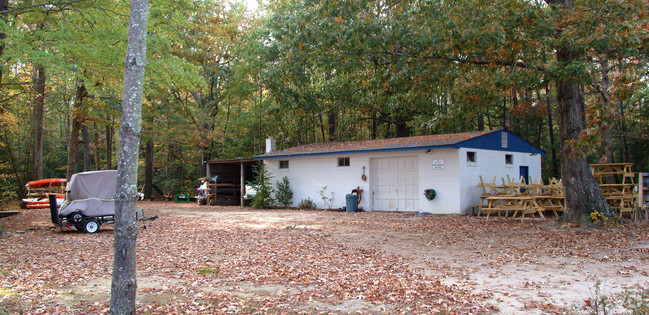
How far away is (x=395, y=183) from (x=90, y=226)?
1070cm

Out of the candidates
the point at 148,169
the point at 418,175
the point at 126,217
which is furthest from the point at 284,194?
the point at 126,217

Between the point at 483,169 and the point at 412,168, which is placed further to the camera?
the point at 412,168

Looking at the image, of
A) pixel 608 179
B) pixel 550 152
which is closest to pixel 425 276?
pixel 608 179

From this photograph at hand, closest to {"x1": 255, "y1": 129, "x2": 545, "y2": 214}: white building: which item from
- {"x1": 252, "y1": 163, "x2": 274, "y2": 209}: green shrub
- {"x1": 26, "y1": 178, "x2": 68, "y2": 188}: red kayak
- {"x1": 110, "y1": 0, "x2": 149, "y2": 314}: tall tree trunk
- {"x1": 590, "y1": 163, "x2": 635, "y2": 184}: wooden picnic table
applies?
{"x1": 252, "y1": 163, "x2": 274, "y2": 209}: green shrub

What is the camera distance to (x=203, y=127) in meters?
28.1

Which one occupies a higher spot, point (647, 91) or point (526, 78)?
point (647, 91)

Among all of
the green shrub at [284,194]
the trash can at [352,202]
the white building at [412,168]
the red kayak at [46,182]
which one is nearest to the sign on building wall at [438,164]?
the white building at [412,168]

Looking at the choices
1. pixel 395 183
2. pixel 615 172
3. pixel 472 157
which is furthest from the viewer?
pixel 395 183

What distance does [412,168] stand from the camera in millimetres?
16562

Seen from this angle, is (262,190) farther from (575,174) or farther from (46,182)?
(575,174)

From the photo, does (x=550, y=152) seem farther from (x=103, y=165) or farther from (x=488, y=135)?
(x=103, y=165)

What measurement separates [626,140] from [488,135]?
1338cm

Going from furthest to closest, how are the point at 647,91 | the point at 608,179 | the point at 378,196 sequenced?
the point at 647,91
the point at 608,179
the point at 378,196

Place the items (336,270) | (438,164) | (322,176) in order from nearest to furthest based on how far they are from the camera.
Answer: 1. (336,270)
2. (438,164)
3. (322,176)
